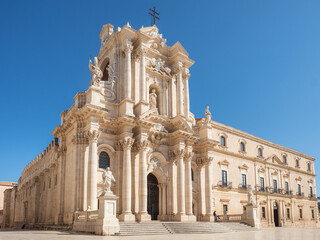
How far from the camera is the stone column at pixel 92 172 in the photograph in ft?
75.2

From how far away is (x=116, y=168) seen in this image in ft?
84.7

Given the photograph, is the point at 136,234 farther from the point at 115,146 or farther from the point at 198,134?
the point at 198,134

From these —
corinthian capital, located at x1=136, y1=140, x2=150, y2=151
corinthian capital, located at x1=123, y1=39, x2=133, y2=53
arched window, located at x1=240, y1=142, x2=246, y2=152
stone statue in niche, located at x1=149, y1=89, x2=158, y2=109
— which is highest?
corinthian capital, located at x1=123, y1=39, x2=133, y2=53

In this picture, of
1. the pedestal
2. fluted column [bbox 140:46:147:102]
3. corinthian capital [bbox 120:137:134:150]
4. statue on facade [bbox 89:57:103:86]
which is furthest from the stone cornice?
the pedestal

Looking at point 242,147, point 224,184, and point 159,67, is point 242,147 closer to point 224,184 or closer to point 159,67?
point 224,184

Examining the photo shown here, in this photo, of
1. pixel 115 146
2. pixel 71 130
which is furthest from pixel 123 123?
pixel 71 130

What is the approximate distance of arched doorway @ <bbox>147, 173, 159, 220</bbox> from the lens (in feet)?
92.5

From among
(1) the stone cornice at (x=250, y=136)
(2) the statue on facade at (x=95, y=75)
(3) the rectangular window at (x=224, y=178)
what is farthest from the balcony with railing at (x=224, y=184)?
(2) the statue on facade at (x=95, y=75)

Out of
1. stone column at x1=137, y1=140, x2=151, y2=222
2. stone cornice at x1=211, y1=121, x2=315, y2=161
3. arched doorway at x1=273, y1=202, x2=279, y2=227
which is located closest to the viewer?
stone column at x1=137, y1=140, x2=151, y2=222

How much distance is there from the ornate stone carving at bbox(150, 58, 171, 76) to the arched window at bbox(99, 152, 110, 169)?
31.3 ft

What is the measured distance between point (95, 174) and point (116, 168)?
8.76 feet

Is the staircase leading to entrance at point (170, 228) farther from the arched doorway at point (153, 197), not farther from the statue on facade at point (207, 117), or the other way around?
the statue on facade at point (207, 117)

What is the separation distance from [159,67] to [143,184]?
37.4ft

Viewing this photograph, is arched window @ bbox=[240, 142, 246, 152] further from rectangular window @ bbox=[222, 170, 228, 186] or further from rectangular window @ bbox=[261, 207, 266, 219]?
rectangular window @ bbox=[261, 207, 266, 219]
